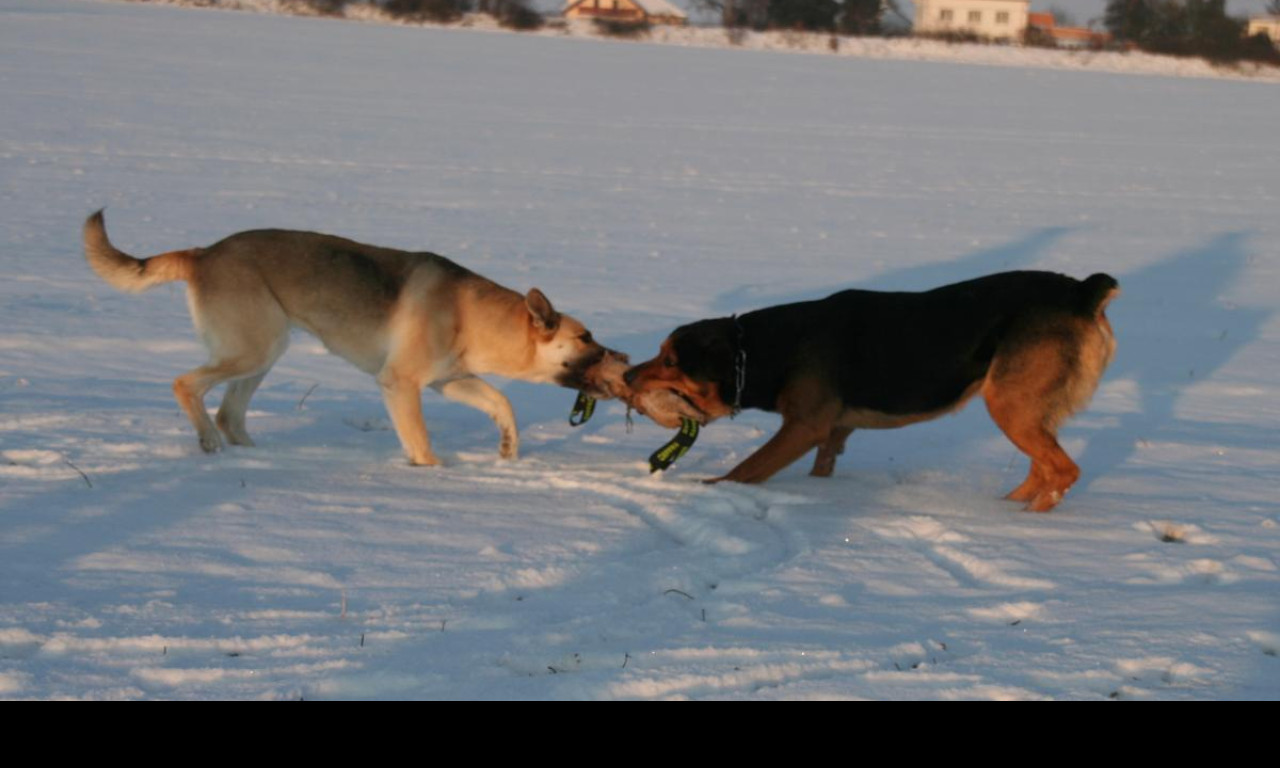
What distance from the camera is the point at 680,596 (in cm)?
550

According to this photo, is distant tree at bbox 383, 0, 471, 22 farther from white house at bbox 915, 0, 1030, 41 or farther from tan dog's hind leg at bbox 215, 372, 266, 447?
white house at bbox 915, 0, 1030, 41

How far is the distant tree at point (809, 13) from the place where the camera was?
227 ft

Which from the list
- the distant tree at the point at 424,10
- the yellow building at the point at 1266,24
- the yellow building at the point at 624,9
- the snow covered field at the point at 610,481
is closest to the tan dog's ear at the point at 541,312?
the snow covered field at the point at 610,481

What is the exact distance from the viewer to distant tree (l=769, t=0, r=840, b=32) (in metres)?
69.1

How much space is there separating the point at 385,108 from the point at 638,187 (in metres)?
10.3

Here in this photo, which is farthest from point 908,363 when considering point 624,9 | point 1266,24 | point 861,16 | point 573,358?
point 1266,24

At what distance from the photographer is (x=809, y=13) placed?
69.5m

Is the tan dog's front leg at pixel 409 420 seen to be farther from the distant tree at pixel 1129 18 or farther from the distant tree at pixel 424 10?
the distant tree at pixel 1129 18

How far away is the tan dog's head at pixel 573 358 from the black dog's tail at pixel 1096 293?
2470 mm

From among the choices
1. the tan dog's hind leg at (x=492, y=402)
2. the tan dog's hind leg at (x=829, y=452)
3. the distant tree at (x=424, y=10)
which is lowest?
the tan dog's hind leg at (x=829, y=452)

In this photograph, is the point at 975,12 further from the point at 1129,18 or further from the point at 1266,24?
the point at 1129,18

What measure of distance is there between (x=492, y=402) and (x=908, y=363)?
2.41m

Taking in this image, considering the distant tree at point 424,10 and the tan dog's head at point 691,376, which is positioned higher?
the distant tree at point 424,10

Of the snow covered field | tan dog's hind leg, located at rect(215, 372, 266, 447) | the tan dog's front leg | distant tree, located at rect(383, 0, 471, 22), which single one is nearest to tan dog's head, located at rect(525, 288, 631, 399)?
the snow covered field
